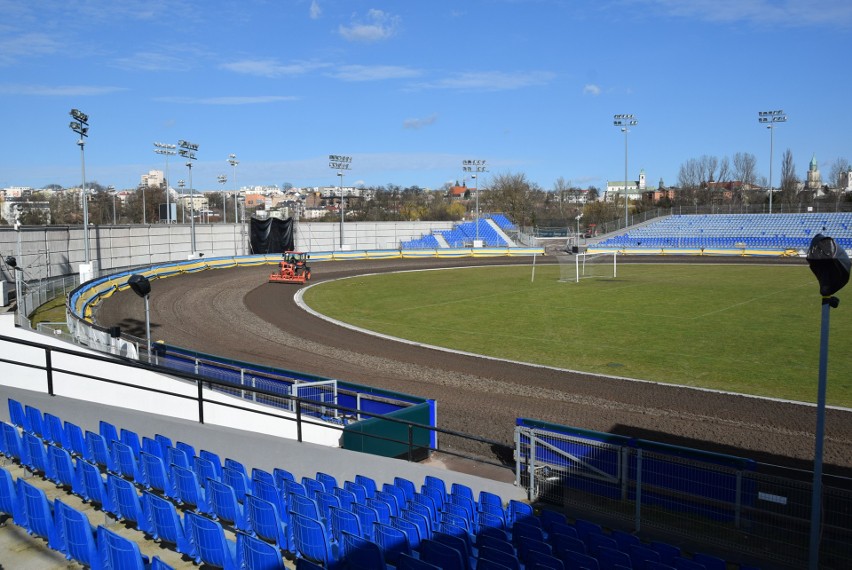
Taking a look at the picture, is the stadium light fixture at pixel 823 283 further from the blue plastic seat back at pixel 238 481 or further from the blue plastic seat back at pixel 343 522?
the blue plastic seat back at pixel 238 481

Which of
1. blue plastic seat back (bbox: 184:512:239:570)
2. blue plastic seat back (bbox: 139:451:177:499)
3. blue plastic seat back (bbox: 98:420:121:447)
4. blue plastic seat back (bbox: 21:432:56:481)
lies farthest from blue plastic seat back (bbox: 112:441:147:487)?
blue plastic seat back (bbox: 184:512:239:570)

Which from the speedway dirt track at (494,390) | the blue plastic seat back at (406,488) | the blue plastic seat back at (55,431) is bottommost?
the speedway dirt track at (494,390)

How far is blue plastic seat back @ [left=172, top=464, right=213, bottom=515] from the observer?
7926mm

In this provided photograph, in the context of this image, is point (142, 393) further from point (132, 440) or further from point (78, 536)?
point (78, 536)

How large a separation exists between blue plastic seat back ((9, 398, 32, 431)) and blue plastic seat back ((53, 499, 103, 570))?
4332mm

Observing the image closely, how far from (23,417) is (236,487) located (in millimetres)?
4108

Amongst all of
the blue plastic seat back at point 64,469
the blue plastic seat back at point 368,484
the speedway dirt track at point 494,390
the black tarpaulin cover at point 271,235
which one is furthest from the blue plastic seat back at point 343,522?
the black tarpaulin cover at point 271,235

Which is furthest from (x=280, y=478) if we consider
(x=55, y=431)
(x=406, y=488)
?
(x=55, y=431)

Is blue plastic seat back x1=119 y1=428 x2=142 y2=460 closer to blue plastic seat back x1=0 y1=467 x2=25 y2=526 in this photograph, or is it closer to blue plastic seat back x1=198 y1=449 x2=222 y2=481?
blue plastic seat back x1=198 y1=449 x2=222 y2=481

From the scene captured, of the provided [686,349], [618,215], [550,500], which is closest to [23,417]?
[550,500]

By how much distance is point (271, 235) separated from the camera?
66062mm

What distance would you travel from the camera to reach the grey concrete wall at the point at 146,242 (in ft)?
130

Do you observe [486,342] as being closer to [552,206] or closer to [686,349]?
[686,349]

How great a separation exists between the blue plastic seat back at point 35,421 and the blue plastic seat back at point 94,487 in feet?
7.53
